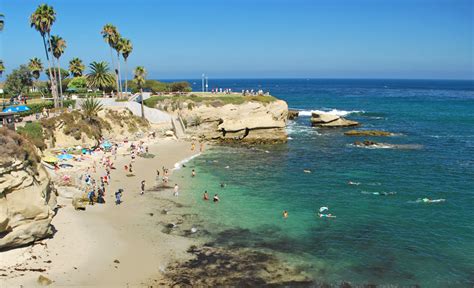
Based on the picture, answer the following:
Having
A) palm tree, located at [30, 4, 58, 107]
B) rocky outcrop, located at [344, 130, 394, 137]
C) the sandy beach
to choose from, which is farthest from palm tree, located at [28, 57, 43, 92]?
rocky outcrop, located at [344, 130, 394, 137]

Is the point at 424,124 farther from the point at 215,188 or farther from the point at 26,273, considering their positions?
the point at 26,273

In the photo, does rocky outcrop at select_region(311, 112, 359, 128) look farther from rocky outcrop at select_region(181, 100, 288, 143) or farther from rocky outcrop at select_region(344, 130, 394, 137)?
rocky outcrop at select_region(181, 100, 288, 143)

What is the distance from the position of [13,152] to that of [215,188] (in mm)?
18248

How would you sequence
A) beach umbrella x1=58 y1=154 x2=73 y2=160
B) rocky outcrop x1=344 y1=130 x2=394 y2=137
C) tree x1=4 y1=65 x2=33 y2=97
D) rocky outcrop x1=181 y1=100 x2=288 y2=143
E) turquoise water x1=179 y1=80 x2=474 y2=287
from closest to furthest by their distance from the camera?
1. turquoise water x1=179 y1=80 x2=474 y2=287
2. beach umbrella x1=58 y1=154 x2=73 y2=160
3. rocky outcrop x1=181 y1=100 x2=288 y2=143
4. rocky outcrop x1=344 y1=130 x2=394 y2=137
5. tree x1=4 y1=65 x2=33 y2=97

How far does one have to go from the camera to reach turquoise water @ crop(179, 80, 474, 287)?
78.2 ft

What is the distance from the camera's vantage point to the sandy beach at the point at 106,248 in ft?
69.3

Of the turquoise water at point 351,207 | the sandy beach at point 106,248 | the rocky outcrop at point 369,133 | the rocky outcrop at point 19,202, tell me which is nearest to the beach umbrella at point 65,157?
the sandy beach at point 106,248

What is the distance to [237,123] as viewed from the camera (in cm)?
6228

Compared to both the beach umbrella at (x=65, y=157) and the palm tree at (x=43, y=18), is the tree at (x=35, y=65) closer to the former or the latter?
the palm tree at (x=43, y=18)

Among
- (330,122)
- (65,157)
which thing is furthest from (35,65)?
(330,122)

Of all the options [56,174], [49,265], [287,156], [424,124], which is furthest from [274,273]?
[424,124]

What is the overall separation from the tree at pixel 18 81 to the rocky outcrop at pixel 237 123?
30.5m

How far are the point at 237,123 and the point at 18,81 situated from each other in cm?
4106

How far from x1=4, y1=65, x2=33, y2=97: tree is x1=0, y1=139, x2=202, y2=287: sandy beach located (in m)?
46.6
